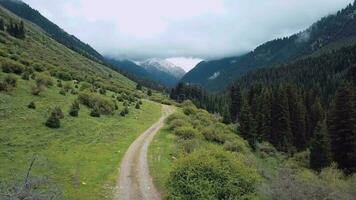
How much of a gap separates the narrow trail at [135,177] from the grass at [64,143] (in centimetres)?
67

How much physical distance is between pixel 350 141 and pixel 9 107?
4353cm

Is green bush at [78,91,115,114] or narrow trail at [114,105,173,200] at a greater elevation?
green bush at [78,91,115,114]

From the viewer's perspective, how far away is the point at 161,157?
3719 centimetres

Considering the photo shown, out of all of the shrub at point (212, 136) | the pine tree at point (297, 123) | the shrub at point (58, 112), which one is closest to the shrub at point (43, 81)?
the shrub at point (58, 112)

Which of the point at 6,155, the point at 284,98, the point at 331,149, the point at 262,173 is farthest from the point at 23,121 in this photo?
the point at 284,98

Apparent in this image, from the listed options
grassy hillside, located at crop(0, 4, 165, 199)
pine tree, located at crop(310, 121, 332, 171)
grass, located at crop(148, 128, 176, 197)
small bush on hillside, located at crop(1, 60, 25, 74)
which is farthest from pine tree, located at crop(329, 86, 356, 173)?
small bush on hillside, located at crop(1, 60, 25, 74)

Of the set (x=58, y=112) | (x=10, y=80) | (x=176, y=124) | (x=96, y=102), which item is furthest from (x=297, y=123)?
(x=10, y=80)

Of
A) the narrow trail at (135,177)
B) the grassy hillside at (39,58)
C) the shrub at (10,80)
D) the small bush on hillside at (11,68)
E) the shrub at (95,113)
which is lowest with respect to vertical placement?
the narrow trail at (135,177)

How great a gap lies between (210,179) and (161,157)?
1224 cm

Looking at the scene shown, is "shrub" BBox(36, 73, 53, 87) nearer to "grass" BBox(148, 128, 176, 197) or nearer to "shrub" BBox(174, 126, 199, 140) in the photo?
"grass" BBox(148, 128, 176, 197)

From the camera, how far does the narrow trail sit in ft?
86.1

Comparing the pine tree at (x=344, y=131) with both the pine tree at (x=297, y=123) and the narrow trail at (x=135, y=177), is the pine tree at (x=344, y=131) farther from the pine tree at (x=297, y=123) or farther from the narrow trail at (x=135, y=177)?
the narrow trail at (x=135, y=177)

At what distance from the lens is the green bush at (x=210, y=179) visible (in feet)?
80.3

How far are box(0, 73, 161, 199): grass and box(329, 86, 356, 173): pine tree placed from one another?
27562 millimetres
